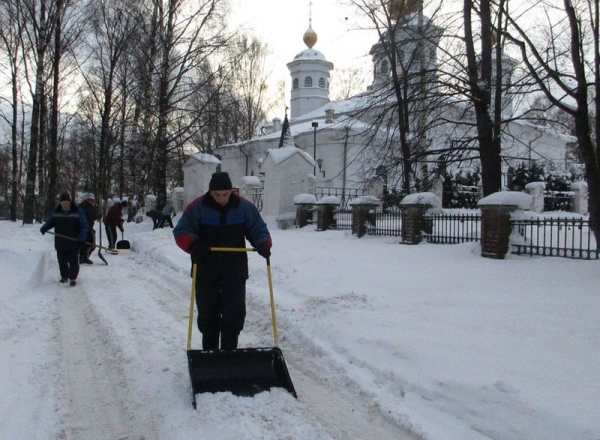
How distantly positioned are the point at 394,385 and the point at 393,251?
7.38m

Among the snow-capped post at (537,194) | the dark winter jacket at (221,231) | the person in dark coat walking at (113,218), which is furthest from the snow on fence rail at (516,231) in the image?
A: the snow-capped post at (537,194)

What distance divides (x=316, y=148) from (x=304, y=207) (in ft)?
69.6

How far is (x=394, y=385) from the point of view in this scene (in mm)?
4520

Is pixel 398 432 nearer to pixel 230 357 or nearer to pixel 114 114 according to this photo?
pixel 230 357

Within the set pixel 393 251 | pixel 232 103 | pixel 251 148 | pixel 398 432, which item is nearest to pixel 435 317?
pixel 398 432

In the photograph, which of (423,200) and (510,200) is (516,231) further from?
(423,200)

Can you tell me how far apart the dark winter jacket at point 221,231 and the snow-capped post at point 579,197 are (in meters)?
22.1

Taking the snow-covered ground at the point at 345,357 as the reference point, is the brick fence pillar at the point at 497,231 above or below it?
above

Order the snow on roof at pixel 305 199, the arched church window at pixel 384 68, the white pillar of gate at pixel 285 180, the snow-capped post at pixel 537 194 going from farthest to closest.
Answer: the snow-capped post at pixel 537 194, the white pillar of gate at pixel 285 180, the snow on roof at pixel 305 199, the arched church window at pixel 384 68

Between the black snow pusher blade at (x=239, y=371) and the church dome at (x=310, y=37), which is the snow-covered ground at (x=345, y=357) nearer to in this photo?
the black snow pusher blade at (x=239, y=371)

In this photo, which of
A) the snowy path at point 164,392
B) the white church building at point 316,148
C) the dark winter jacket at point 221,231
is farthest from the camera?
the white church building at point 316,148

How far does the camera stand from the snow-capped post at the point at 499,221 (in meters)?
9.77

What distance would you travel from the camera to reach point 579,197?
22.9 metres

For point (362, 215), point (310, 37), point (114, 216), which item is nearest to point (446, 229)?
point (362, 215)
